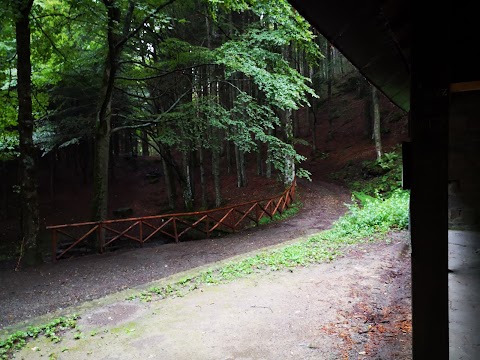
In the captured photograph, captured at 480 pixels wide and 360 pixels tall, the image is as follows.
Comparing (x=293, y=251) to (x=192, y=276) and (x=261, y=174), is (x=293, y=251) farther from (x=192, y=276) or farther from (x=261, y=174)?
(x=261, y=174)

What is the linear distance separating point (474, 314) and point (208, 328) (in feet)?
11.1

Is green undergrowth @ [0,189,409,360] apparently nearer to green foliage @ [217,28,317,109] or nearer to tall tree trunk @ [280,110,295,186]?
green foliage @ [217,28,317,109]

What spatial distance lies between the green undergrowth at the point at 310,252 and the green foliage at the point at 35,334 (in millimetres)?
1235

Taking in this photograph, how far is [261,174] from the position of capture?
22375 mm

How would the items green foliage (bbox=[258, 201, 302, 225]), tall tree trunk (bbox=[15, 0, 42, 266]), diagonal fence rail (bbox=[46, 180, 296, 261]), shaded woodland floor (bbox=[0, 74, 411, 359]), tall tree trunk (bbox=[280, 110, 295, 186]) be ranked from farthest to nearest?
tall tree trunk (bbox=[280, 110, 295, 186]), green foliage (bbox=[258, 201, 302, 225]), diagonal fence rail (bbox=[46, 180, 296, 261]), tall tree trunk (bbox=[15, 0, 42, 266]), shaded woodland floor (bbox=[0, 74, 411, 359])

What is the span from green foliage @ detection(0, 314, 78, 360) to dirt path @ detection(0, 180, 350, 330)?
2.64 ft

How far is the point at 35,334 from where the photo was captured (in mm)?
5016

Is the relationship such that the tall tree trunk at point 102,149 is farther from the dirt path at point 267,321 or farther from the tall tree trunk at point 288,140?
the tall tree trunk at point 288,140

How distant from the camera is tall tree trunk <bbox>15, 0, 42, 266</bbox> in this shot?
890cm

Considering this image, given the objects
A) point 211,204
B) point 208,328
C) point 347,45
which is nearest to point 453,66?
point 347,45

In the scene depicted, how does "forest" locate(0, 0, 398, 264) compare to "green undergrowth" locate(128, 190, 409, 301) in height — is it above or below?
above

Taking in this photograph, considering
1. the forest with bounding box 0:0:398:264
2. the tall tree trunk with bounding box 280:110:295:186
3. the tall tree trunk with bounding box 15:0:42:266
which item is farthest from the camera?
the tall tree trunk with bounding box 280:110:295:186

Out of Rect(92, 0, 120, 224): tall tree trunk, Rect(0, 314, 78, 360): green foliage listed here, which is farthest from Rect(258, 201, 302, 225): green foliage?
Rect(0, 314, 78, 360): green foliage

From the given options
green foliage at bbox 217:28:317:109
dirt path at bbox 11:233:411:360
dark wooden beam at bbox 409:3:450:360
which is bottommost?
dirt path at bbox 11:233:411:360
